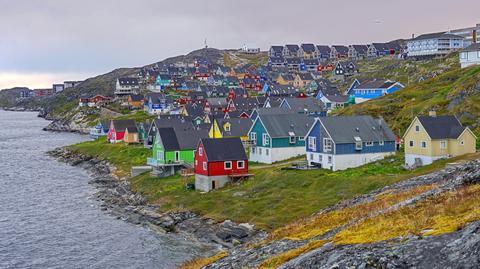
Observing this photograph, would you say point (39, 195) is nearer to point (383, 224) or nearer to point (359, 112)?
point (359, 112)

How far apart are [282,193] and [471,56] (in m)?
69.3

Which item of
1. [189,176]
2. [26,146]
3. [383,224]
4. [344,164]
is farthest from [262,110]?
[383,224]

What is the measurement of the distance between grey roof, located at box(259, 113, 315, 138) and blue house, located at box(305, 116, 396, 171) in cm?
814

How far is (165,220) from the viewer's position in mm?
59000

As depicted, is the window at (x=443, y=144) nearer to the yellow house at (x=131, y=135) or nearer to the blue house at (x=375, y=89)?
the blue house at (x=375, y=89)

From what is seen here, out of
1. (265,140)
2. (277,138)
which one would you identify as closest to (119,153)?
(265,140)

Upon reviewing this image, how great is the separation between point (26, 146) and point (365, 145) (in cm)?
10683

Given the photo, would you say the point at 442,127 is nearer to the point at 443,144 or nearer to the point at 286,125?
the point at 443,144

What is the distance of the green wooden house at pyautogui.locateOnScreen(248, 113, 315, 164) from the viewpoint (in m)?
78.7

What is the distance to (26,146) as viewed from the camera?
15225cm

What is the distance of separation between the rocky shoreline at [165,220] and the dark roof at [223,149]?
8446 millimetres

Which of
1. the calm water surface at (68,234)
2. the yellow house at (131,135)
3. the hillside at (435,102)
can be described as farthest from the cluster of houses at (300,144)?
the yellow house at (131,135)

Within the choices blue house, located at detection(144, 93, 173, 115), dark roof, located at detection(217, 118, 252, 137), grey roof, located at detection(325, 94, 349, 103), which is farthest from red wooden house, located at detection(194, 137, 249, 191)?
blue house, located at detection(144, 93, 173, 115)

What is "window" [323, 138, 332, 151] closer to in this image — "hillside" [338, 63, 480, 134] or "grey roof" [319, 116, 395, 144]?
"grey roof" [319, 116, 395, 144]
